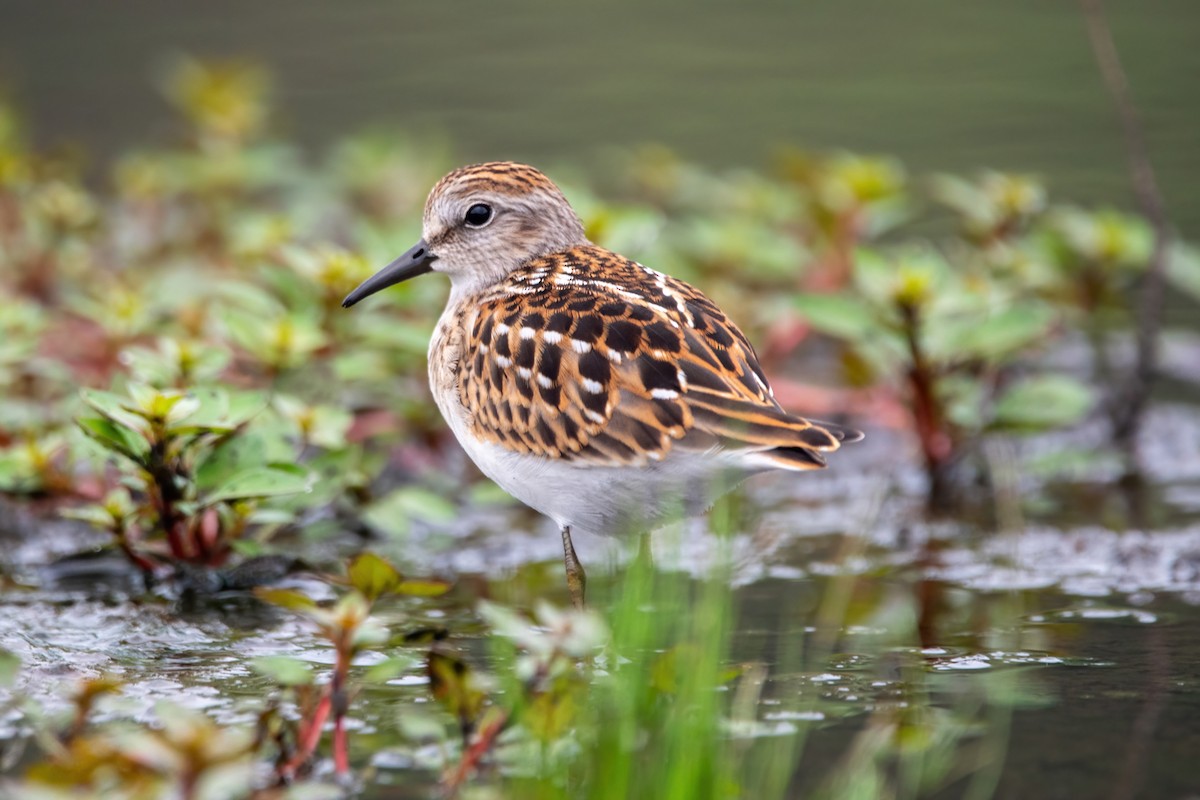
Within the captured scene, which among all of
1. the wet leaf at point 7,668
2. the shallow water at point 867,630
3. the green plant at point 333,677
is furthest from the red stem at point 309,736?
the wet leaf at point 7,668

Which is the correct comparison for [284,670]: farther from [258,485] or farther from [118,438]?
[118,438]

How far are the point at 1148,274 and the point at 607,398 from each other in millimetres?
3495

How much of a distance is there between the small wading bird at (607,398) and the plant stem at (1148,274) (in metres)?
2.48

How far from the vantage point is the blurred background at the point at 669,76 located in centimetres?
1166

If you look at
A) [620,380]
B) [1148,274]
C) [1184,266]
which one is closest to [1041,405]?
[1148,274]

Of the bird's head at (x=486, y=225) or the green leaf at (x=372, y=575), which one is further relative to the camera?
the bird's head at (x=486, y=225)

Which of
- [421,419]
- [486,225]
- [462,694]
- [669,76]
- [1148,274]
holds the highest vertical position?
[669,76]

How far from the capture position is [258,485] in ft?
15.6

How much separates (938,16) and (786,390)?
880 cm

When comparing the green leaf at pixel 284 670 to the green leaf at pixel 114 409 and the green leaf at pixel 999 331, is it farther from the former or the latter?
the green leaf at pixel 999 331

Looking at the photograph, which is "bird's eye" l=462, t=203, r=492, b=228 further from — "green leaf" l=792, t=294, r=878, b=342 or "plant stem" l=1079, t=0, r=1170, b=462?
"plant stem" l=1079, t=0, r=1170, b=462

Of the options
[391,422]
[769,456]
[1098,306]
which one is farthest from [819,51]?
[769,456]

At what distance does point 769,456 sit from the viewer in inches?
163

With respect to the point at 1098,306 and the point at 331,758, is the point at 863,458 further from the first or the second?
the point at 331,758
